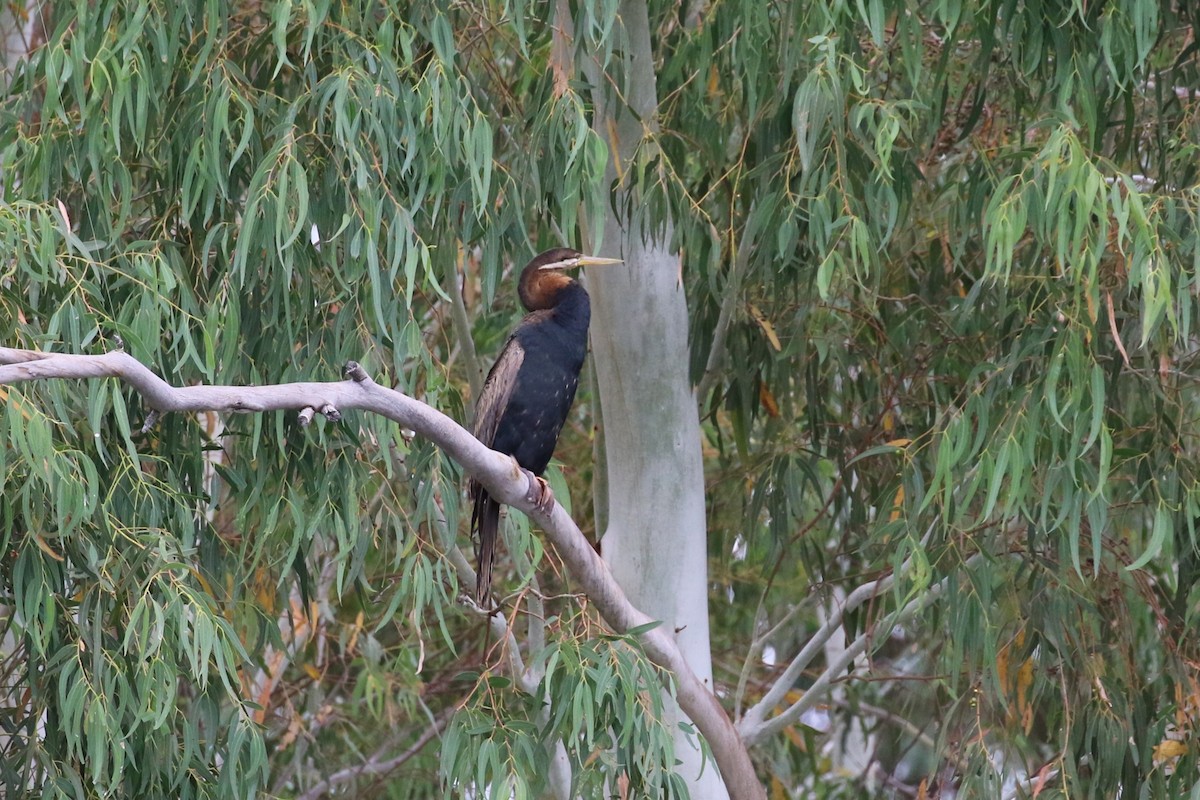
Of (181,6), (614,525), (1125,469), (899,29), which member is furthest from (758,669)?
(181,6)

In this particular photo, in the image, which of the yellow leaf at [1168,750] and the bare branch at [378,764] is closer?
the yellow leaf at [1168,750]

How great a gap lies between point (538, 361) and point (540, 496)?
31.3 inches

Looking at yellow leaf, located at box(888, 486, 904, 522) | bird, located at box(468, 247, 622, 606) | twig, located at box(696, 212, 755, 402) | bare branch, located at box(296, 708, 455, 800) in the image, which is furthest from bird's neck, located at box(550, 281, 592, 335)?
bare branch, located at box(296, 708, 455, 800)

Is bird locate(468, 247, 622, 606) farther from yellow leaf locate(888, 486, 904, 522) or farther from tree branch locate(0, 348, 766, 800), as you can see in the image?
yellow leaf locate(888, 486, 904, 522)

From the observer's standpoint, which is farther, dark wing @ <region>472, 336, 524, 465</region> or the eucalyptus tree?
dark wing @ <region>472, 336, 524, 465</region>

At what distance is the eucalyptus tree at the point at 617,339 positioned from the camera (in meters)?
2.50

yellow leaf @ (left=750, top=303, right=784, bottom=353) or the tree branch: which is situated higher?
yellow leaf @ (left=750, top=303, right=784, bottom=353)

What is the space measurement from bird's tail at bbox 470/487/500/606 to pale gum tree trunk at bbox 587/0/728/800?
34 centimetres

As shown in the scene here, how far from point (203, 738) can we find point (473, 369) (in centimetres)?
109

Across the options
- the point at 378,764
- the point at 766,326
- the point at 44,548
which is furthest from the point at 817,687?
the point at 378,764

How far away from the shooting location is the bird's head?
332cm

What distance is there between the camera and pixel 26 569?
2.42 meters

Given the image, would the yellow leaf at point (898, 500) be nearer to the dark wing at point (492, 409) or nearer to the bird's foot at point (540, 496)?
the dark wing at point (492, 409)

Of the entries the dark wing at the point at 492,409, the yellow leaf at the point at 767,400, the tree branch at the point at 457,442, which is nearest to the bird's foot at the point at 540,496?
the tree branch at the point at 457,442
